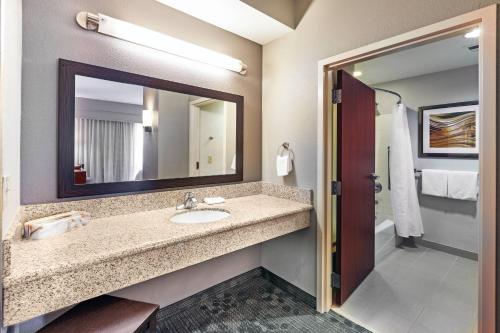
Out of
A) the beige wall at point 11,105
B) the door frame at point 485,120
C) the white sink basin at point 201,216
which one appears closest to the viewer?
the beige wall at point 11,105

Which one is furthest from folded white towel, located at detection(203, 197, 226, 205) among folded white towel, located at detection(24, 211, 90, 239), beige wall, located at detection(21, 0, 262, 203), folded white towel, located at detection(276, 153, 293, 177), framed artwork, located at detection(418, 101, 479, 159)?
framed artwork, located at detection(418, 101, 479, 159)

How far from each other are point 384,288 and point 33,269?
2436 millimetres

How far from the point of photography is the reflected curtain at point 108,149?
54.9 inches

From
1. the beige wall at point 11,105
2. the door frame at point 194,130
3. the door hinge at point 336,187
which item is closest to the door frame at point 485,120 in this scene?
the door hinge at point 336,187

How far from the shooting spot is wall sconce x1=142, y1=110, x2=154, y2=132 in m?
1.62

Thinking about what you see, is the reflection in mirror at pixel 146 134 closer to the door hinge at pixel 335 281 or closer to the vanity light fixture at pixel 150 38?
the vanity light fixture at pixel 150 38

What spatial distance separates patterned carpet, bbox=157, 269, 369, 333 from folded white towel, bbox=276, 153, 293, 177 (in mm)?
975

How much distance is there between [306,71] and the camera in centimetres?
185

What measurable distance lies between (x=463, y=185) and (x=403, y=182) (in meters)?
0.59

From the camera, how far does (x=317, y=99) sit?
1.78 metres

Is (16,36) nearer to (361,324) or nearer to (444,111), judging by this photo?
(361,324)

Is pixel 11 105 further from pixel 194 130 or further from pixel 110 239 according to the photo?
pixel 194 130

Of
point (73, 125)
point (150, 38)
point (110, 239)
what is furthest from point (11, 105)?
point (150, 38)

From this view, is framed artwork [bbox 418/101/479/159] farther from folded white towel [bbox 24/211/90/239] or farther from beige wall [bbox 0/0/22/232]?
beige wall [bbox 0/0/22/232]
